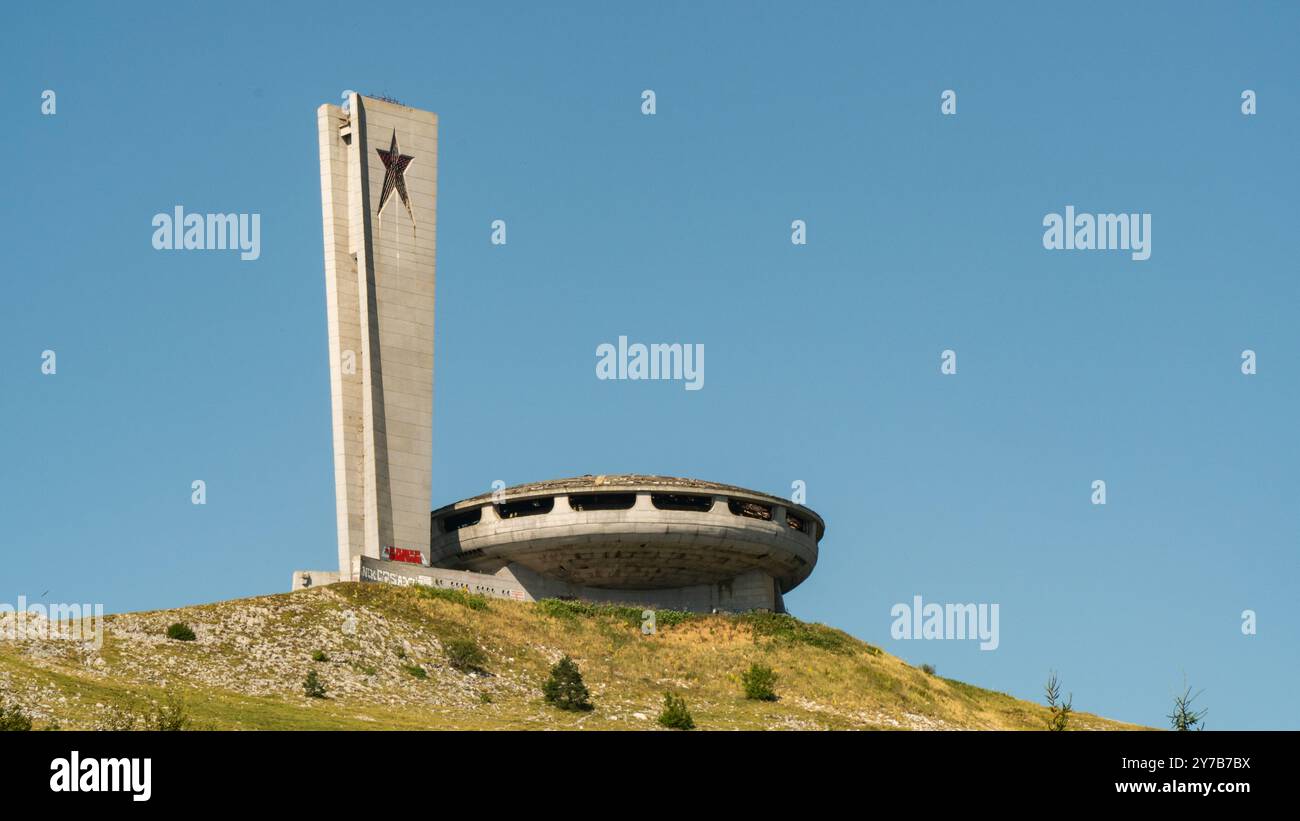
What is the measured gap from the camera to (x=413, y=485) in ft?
299

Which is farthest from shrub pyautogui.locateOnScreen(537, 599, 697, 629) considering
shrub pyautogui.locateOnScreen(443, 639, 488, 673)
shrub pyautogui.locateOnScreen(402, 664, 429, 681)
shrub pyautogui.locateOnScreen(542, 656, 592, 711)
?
shrub pyautogui.locateOnScreen(402, 664, 429, 681)

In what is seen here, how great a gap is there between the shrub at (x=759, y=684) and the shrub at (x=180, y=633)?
2247 cm

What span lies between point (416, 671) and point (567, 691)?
6.11 meters

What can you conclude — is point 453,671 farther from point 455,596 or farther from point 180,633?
point 455,596

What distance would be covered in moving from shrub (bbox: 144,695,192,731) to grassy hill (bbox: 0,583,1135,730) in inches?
20.0

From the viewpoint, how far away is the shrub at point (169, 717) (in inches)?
1964

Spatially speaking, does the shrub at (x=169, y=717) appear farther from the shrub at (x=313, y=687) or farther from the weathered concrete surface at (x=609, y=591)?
the weathered concrete surface at (x=609, y=591)

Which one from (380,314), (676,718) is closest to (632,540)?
(380,314)

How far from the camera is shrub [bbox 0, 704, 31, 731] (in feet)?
158

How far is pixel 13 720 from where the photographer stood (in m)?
48.7
